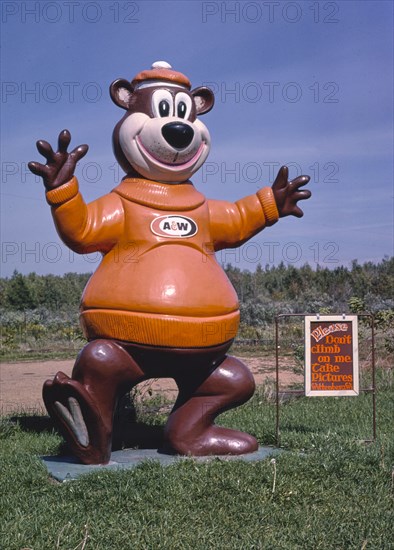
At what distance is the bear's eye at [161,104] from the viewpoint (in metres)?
5.00

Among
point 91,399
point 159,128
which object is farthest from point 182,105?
point 91,399

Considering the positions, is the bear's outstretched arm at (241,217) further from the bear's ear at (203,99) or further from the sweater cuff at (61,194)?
the sweater cuff at (61,194)

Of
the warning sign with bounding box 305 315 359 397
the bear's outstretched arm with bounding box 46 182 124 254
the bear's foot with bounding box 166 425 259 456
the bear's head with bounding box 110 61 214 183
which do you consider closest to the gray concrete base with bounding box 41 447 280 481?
the bear's foot with bounding box 166 425 259 456

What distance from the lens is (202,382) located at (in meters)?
5.00

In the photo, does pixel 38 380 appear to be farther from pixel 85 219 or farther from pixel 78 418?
pixel 85 219

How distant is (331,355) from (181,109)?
2.24m

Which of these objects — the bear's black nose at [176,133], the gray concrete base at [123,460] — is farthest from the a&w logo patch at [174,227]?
the gray concrete base at [123,460]

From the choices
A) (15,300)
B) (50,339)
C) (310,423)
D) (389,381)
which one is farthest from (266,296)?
(310,423)

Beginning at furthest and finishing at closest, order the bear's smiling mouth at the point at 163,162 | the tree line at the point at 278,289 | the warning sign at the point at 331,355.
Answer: the tree line at the point at 278,289, the warning sign at the point at 331,355, the bear's smiling mouth at the point at 163,162

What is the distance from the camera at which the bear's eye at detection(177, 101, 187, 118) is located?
507cm

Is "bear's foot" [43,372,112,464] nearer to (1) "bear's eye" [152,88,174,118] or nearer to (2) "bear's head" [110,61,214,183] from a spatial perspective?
(2) "bear's head" [110,61,214,183]

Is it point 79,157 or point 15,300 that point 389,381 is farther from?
point 15,300

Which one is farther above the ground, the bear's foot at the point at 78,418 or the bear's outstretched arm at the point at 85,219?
the bear's outstretched arm at the point at 85,219

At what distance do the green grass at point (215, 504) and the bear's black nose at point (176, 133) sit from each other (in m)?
2.11
